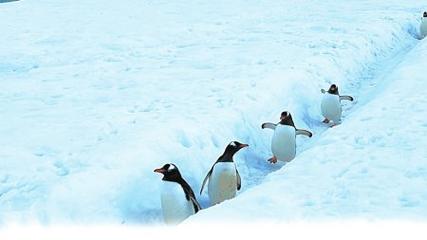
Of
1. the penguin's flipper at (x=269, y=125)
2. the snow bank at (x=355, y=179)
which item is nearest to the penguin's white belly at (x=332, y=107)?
the snow bank at (x=355, y=179)

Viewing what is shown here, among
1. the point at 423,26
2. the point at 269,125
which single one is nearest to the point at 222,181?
the point at 269,125

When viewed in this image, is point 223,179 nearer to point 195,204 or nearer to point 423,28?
point 195,204

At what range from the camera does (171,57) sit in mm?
13305

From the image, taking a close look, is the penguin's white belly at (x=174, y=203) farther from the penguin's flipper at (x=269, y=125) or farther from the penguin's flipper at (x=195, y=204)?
the penguin's flipper at (x=269, y=125)

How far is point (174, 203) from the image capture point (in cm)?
589

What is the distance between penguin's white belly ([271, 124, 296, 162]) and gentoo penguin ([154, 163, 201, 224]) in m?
2.42

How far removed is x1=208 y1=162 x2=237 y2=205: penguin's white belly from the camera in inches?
258

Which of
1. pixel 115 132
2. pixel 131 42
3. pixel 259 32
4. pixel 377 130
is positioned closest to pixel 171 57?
pixel 131 42

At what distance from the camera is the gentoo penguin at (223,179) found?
6.56 metres

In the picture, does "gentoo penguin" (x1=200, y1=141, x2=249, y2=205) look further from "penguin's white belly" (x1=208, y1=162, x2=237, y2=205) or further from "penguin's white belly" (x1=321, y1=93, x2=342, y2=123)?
"penguin's white belly" (x1=321, y1=93, x2=342, y2=123)

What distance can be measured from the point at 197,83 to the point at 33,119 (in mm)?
3353

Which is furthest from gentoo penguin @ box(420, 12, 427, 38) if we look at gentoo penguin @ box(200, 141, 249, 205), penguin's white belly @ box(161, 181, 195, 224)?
penguin's white belly @ box(161, 181, 195, 224)

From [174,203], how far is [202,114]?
2.93m

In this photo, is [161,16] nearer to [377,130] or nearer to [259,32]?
[259,32]
